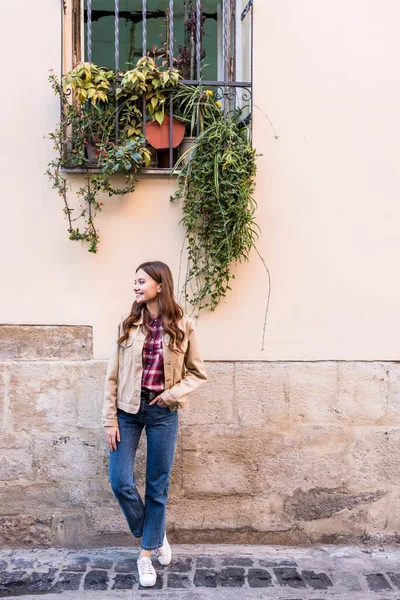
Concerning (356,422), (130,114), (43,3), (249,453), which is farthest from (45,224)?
(356,422)

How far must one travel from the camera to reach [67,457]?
448cm

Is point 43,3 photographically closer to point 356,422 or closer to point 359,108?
point 359,108

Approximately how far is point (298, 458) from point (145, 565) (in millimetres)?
1176

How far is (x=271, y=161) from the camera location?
14.9ft

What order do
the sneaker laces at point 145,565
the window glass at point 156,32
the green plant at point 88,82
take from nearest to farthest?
the sneaker laces at point 145,565 < the green plant at point 88,82 < the window glass at point 156,32

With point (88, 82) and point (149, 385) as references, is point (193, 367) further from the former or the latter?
point (88, 82)

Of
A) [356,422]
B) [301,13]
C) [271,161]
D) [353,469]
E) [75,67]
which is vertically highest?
[301,13]

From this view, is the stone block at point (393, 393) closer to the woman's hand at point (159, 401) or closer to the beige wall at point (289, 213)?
the beige wall at point (289, 213)

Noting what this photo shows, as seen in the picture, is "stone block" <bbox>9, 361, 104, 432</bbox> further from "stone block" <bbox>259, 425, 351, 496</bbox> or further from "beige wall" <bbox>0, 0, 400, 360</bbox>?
"stone block" <bbox>259, 425, 351, 496</bbox>

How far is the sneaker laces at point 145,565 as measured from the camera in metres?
4.00

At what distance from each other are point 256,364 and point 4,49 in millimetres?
2487

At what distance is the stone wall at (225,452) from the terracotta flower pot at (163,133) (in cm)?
127

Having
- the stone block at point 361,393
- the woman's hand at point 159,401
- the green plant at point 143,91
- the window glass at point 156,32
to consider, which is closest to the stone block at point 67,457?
the woman's hand at point 159,401

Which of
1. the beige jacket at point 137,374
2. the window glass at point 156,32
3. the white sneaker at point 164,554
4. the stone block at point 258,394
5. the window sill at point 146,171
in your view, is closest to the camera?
the beige jacket at point 137,374
